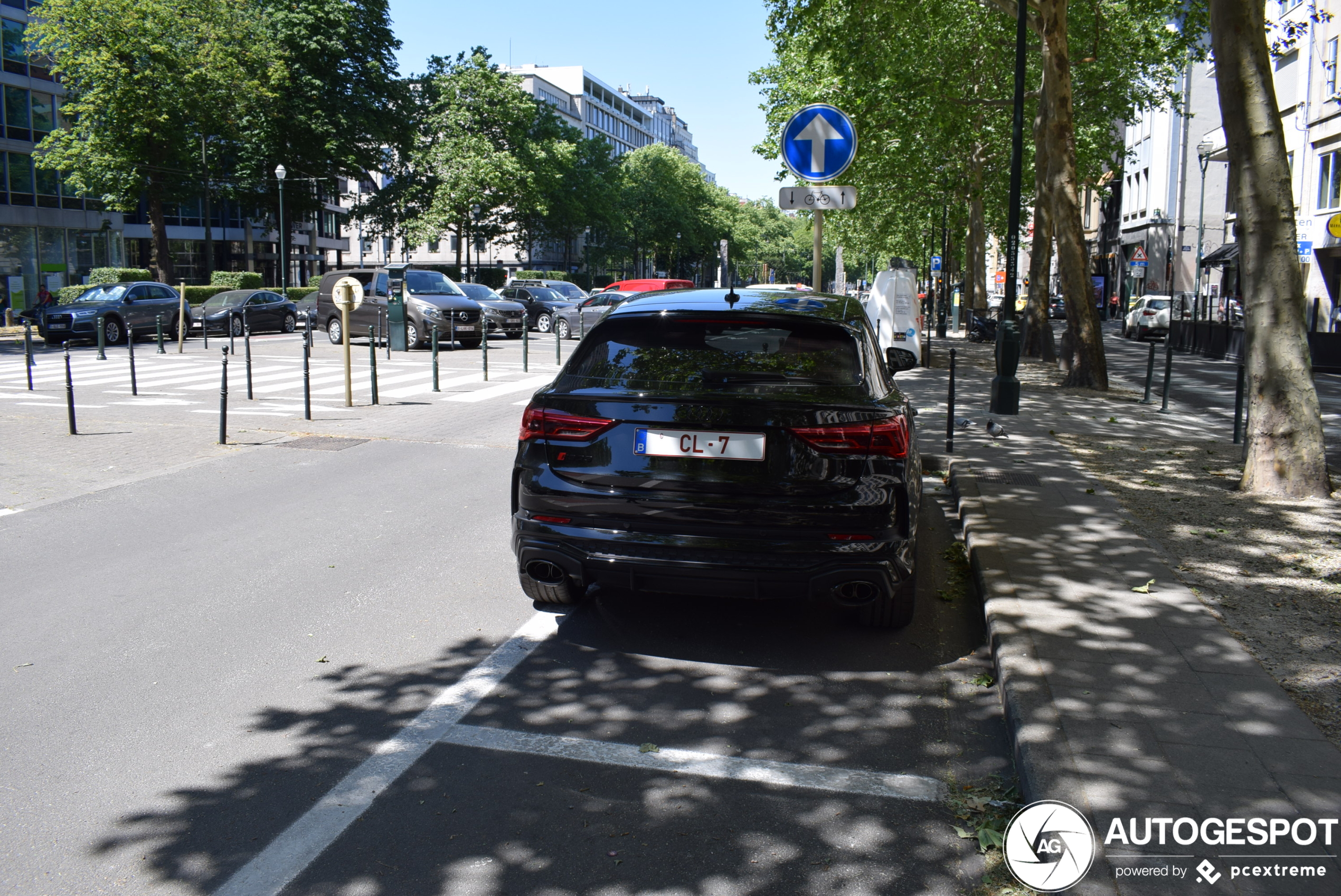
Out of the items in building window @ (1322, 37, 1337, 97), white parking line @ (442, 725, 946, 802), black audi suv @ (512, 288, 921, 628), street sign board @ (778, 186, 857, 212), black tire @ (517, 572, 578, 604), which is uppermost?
building window @ (1322, 37, 1337, 97)

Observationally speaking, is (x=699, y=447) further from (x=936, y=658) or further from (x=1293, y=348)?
(x=1293, y=348)

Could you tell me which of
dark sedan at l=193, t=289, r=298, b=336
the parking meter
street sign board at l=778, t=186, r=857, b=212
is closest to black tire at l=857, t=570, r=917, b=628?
street sign board at l=778, t=186, r=857, b=212

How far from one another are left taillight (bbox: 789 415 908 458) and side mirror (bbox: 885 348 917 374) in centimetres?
243

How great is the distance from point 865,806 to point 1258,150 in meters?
6.75

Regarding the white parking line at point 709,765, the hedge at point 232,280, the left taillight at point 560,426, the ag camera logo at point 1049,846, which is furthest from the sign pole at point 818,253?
the hedge at point 232,280

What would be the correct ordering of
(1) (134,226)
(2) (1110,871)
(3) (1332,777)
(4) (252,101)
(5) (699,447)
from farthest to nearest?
(1) (134,226)
(4) (252,101)
(5) (699,447)
(3) (1332,777)
(2) (1110,871)

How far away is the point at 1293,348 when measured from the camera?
8141mm

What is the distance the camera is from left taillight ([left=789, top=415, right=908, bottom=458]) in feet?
15.1

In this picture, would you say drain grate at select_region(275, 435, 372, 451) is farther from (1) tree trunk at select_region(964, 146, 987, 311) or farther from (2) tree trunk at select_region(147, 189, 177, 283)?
(2) tree trunk at select_region(147, 189, 177, 283)

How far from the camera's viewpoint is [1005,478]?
9.14 m

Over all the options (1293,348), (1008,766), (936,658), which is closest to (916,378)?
(1293,348)

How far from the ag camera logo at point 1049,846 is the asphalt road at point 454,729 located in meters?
0.16

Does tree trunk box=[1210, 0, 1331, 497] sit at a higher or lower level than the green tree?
lower

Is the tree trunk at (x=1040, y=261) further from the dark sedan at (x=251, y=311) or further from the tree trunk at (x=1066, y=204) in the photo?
the dark sedan at (x=251, y=311)
